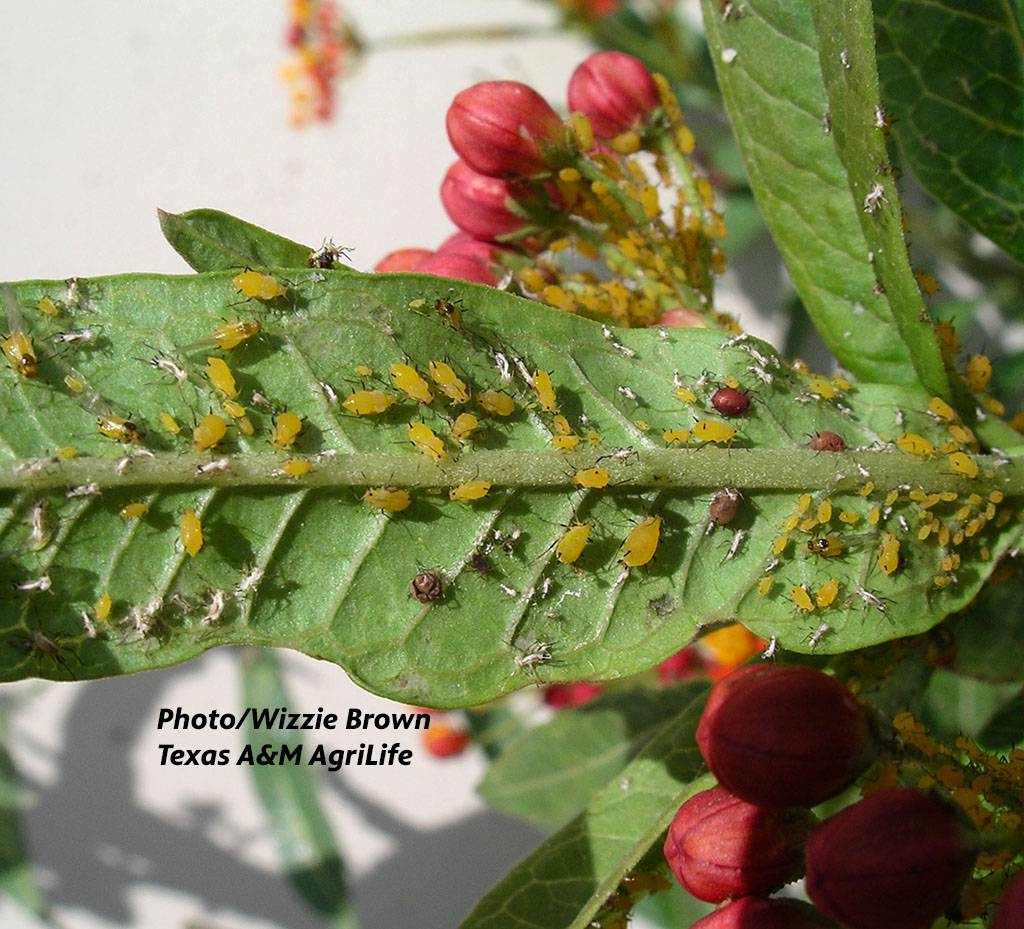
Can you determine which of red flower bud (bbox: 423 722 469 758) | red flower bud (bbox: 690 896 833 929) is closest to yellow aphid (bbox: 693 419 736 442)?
red flower bud (bbox: 690 896 833 929)

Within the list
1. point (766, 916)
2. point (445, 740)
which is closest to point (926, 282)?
point (766, 916)

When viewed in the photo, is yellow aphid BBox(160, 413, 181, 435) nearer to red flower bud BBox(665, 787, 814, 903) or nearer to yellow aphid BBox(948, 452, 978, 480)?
red flower bud BBox(665, 787, 814, 903)

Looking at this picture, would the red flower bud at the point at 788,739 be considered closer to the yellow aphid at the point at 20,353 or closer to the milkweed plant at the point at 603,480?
the milkweed plant at the point at 603,480

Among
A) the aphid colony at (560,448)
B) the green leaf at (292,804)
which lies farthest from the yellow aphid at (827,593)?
the green leaf at (292,804)

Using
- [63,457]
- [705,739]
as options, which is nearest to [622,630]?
[705,739]

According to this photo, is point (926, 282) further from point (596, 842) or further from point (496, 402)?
point (596, 842)

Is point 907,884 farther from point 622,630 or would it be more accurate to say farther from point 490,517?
point 490,517
